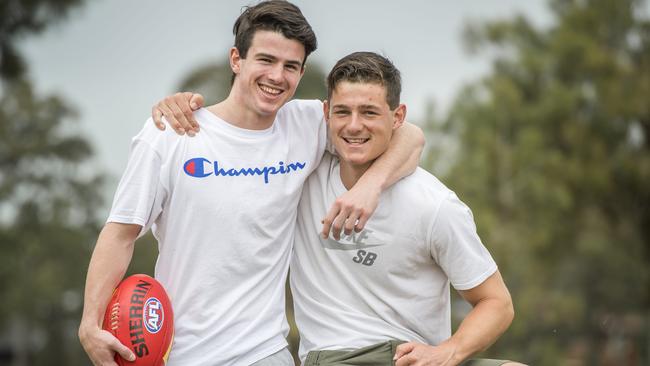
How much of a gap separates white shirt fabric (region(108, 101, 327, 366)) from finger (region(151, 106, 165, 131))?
0.03 metres

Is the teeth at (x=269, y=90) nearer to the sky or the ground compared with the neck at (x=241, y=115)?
nearer to the sky

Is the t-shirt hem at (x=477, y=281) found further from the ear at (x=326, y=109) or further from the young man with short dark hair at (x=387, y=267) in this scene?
the ear at (x=326, y=109)

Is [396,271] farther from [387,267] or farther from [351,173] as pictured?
[351,173]

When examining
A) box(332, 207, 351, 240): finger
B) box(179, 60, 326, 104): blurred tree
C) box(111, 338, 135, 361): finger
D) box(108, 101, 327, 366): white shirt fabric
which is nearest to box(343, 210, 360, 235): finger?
box(332, 207, 351, 240): finger

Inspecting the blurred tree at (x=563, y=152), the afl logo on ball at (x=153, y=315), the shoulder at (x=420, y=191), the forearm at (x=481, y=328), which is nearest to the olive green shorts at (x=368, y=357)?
the forearm at (x=481, y=328)

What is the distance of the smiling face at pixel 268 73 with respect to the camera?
4.80 m

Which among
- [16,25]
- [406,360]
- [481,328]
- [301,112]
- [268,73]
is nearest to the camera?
[406,360]

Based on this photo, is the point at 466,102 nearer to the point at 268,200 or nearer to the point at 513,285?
the point at 513,285

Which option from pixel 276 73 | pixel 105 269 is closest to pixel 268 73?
pixel 276 73

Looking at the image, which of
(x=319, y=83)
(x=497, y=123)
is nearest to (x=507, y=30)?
(x=497, y=123)

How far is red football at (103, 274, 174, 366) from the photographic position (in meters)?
4.39

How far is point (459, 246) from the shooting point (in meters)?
4.63

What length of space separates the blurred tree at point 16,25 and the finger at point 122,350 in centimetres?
1259

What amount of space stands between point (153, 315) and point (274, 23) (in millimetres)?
1649
